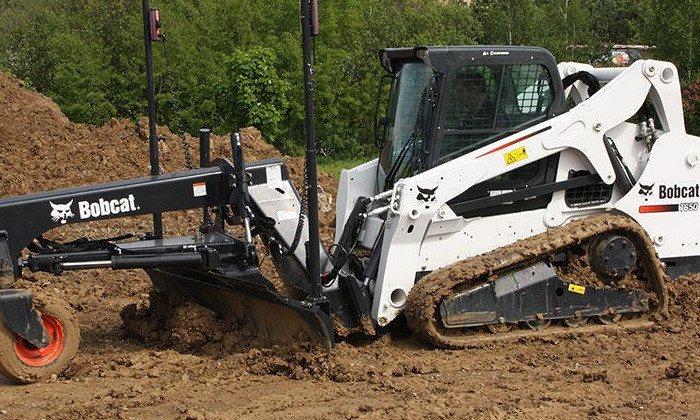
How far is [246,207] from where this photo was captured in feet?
24.0

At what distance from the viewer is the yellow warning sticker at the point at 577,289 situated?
25.9 feet

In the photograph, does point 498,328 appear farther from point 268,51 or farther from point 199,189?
point 268,51


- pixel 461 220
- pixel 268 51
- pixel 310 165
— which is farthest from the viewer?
pixel 268 51

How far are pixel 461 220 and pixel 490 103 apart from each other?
3.17 feet

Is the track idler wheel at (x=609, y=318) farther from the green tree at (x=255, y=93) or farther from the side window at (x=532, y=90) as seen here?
the green tree at (x=255, y=93)

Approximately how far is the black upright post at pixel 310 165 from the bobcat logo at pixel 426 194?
32.5 inches

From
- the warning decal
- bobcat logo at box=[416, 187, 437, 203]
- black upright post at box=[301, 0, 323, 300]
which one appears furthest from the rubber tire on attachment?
bobcat logo at box=[416, 187, 437, 203]

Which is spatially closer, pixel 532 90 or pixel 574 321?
pixel 574 321

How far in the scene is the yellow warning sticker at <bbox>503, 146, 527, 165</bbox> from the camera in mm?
7809

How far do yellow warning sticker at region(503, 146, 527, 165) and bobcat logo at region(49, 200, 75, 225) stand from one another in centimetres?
321

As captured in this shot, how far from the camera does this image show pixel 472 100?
7.94 meters

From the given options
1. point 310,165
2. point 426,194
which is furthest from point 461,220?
point 310,165

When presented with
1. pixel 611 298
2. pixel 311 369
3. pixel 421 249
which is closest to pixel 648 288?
pixel 611 298

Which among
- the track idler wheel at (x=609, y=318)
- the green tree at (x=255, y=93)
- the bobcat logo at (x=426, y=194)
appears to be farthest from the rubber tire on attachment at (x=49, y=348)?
the green tree at (x=255, y=93)
